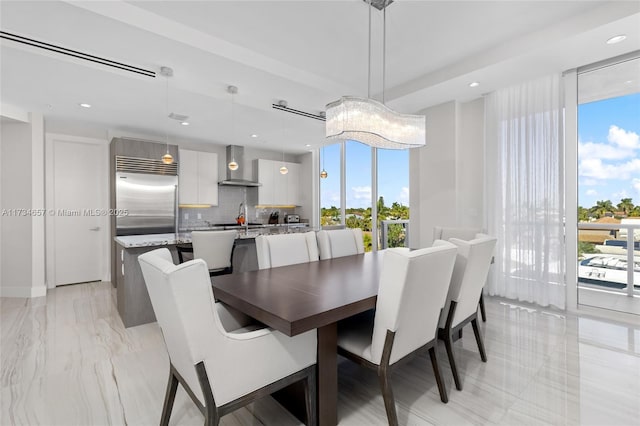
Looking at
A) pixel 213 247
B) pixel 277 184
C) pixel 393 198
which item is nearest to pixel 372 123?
pixel 213 247

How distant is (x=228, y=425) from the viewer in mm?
1688

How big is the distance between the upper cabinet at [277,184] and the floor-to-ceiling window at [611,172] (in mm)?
5281

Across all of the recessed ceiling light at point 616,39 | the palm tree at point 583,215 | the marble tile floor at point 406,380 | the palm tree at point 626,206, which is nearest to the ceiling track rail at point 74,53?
the marble tile floor at point 406,380

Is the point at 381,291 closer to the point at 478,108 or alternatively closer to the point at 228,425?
the point at 228,425

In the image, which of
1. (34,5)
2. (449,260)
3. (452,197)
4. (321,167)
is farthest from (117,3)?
(321,167)

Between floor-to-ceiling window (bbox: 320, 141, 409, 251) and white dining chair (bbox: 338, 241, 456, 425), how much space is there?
3816 millimetres

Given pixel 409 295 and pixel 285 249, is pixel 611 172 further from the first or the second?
pixel 285 249

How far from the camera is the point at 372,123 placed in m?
2.30

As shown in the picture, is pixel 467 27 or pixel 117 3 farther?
pixel 467 27

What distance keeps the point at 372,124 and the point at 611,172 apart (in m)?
3.18

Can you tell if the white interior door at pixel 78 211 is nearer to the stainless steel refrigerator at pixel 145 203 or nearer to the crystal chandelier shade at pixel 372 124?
the stainless steel refrigerator at pixel 145 203

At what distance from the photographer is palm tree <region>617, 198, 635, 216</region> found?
11.5ft

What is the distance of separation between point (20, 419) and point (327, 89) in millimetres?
3784

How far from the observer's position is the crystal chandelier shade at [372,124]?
7.37ft
